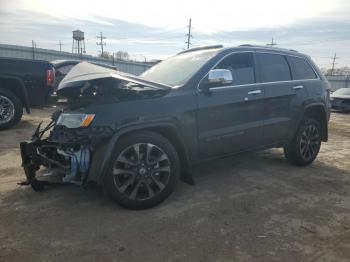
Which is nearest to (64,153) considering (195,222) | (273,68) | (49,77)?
(195,222)

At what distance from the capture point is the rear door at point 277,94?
5234mm

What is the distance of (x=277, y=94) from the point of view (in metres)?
5.34

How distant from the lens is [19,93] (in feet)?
26.7

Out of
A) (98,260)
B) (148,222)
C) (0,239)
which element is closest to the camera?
(98,260)

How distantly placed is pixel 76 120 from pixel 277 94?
9.83 feet

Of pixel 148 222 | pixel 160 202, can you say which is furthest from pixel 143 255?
pixel 160 202

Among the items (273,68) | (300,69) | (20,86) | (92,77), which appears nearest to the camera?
(92,77)

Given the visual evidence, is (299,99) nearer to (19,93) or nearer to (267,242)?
(267,242)

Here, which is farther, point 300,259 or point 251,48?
point 251,48

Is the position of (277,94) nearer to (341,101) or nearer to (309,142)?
(309,142)

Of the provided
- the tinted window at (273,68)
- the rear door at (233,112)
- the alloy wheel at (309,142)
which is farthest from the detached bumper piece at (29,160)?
the alloy wheel at (309,142)

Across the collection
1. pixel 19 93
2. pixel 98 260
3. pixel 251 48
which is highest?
pixel 251 48

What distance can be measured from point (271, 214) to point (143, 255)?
5.24 feet

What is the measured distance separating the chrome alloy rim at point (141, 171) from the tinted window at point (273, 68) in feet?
7.03
